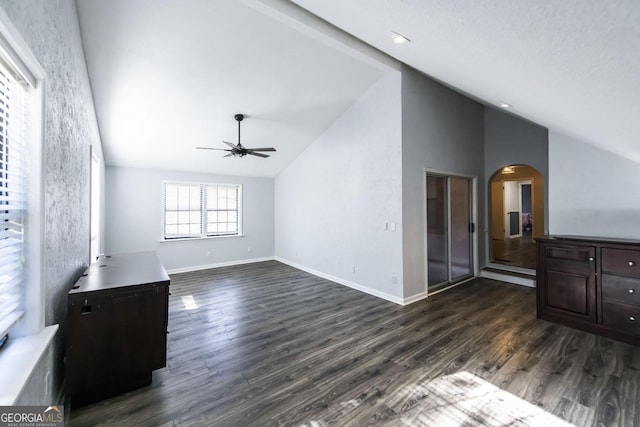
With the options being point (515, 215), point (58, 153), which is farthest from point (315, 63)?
point (515, 215)

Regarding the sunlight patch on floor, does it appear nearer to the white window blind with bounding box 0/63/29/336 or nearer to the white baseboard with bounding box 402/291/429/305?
the white baseboard with bounding box 402/291/429/305

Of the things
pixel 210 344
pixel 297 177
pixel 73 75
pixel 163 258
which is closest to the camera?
pixel 73 75

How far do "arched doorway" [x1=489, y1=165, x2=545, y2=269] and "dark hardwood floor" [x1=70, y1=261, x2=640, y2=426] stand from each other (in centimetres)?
298

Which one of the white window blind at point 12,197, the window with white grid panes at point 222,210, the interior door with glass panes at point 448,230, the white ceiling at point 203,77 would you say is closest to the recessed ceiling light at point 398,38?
the white ceiling at point 203,77

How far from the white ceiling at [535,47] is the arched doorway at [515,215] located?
12.3 feet

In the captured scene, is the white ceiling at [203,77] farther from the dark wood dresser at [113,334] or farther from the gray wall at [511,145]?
the gray wall at [511,145]

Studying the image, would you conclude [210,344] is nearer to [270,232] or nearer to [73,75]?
[73,75]

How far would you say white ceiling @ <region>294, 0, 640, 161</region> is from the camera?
1.08 metres

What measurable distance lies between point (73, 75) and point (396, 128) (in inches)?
151

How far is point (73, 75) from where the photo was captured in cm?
233

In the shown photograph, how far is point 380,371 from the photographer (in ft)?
7.54

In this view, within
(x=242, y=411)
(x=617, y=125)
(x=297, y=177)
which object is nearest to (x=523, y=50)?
(x=617, y=125)

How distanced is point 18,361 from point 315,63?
401 centimetres

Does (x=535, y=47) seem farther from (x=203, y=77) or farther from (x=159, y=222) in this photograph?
(x=159, y=222)
